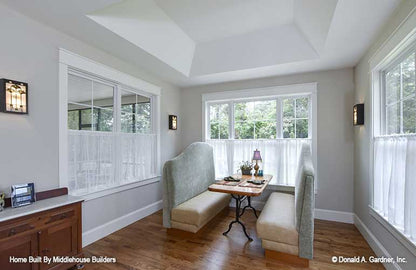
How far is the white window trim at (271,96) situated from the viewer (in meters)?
3.37

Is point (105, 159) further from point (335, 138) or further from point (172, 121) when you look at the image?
point (335, 138)

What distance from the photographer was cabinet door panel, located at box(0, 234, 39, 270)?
153 cm

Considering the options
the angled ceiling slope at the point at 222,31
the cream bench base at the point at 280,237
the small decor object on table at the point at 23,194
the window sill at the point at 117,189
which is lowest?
the cream bench base at the point at 280,237

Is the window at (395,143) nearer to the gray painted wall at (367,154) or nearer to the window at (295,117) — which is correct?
the gray painted wall at (367,154)

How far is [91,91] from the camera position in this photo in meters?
2.69

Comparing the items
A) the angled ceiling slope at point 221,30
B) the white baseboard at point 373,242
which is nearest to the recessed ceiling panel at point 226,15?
the angled ceiling slope at point 221,30

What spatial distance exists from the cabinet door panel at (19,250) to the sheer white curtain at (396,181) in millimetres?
3193

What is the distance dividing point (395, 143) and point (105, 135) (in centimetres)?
345

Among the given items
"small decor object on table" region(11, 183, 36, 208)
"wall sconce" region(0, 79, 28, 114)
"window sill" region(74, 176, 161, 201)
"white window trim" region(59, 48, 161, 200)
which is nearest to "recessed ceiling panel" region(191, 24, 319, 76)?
"white window trim" region(59, 48, 161, 200)

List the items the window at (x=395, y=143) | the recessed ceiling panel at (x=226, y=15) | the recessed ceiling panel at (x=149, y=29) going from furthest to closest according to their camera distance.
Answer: the recessed ceiling panel at (x=226, y=15) < the recessed ceiling panel at (x=149, y=29) < the window at (x=395, y=143)

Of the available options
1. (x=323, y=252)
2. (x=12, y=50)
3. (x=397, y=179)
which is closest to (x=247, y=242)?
(x=323, y=252)

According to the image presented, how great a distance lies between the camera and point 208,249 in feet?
7.81

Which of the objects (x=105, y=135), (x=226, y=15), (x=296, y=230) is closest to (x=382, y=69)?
(x=226, y=15)

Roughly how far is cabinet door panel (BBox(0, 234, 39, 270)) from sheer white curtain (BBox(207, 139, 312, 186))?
2995 mm
